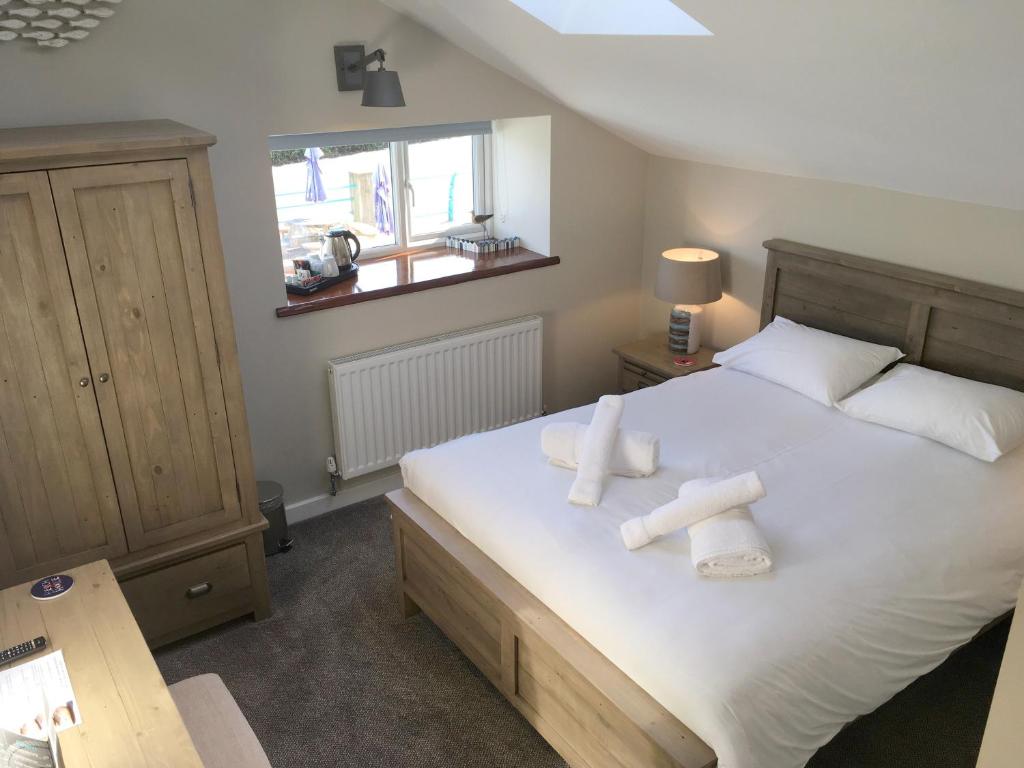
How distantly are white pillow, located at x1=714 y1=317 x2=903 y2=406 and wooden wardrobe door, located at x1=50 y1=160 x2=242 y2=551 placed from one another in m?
2.00

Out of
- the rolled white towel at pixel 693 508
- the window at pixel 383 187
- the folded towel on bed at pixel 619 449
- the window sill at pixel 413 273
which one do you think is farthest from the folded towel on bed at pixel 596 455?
the window at pixel 383 187

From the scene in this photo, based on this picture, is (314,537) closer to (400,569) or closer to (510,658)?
(400,569)

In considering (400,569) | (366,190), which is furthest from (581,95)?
(400,569)

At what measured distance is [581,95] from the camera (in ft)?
11.7

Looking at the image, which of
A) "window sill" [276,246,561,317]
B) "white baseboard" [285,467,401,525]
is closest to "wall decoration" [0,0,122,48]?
"window sill" [276,246,561,317]

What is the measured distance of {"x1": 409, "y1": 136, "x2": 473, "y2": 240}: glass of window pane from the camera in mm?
3914

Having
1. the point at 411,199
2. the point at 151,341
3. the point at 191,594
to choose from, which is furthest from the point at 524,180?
the point at 191,594

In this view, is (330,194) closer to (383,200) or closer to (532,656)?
(383,200)

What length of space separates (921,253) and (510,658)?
2.09 meters

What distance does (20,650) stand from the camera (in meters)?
1.95

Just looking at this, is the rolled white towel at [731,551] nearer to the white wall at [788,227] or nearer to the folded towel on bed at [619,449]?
the folded towel on bed at [619,449]

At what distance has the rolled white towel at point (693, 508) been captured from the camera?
234cm

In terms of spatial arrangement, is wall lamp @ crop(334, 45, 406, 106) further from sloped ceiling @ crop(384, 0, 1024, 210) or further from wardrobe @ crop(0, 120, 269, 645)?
wardrobe @ crop(0, 120, 269, 645)

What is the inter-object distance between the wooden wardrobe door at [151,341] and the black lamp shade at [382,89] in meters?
0.81
